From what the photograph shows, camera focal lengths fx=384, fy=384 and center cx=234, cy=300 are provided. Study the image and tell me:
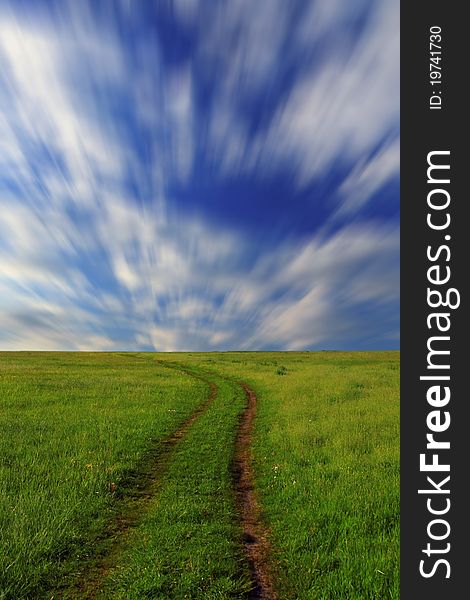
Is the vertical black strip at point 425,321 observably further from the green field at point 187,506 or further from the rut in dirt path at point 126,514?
the rut in dirt path at point 126,514

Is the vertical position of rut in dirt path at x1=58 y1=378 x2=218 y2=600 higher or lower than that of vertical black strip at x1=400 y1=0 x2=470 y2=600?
lower

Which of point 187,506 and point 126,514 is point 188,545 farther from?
point 126,514

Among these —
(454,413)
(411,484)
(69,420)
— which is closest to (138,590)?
(411,484)

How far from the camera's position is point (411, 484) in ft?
18.2

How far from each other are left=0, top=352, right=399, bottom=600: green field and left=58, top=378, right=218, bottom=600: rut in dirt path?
0.03m

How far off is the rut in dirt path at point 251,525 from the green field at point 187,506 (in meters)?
0.13

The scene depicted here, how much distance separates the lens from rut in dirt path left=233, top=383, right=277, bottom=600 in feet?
20.4

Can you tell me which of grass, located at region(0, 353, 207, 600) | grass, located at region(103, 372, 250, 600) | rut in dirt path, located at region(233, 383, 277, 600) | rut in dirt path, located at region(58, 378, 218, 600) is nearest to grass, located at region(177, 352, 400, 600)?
rut in dirt path, located at region(233, 383, 277, 600)

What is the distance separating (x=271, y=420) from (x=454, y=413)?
555 inches

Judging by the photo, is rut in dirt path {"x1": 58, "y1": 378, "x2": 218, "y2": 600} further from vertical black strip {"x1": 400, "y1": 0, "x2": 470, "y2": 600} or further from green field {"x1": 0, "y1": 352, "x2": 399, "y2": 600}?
vertical black strip {"x1": 400, "y1": 0, "x2": 470, "y2": 600}

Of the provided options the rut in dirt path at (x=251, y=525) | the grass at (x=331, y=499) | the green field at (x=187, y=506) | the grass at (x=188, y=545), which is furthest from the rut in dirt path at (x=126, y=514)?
the grass at (x=331, y=499)

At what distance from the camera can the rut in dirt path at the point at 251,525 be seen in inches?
244

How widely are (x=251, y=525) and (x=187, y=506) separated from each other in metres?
1.58

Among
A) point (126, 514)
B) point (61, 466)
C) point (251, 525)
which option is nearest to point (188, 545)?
point (251, 525)
